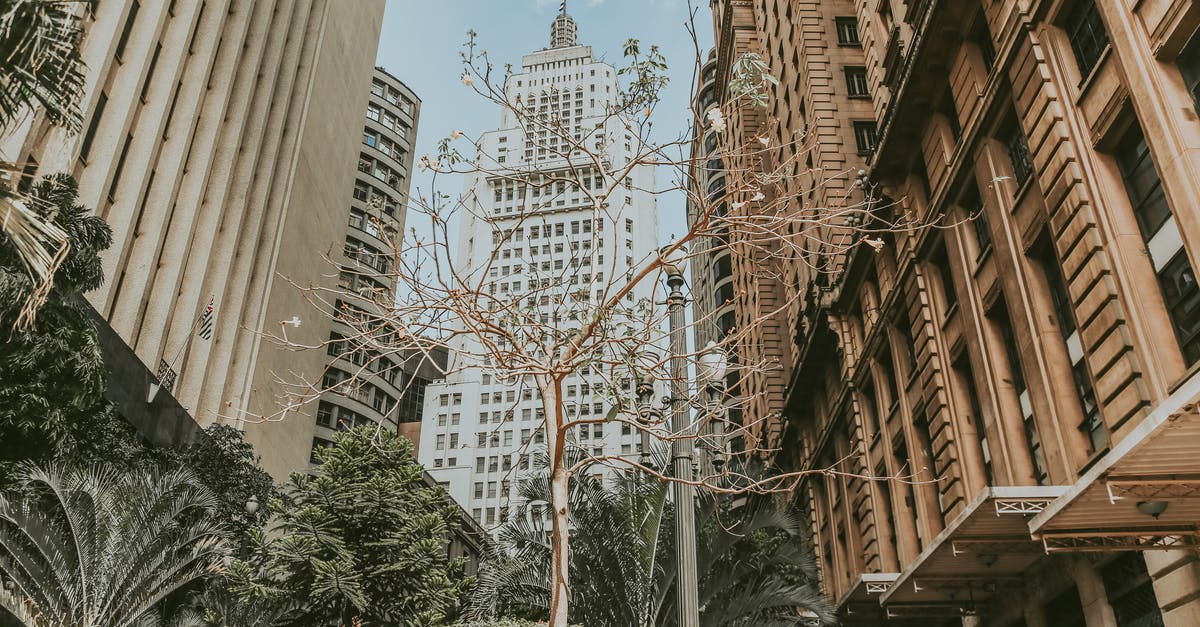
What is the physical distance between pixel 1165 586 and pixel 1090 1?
29.2ft

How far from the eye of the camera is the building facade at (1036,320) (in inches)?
460

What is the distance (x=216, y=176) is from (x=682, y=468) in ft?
119

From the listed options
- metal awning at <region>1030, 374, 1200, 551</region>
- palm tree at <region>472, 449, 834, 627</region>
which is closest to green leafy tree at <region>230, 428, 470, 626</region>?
palm tree at <region>472, 449, 834, 627</region>

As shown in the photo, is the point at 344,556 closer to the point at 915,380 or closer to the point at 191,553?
the point at 191,553

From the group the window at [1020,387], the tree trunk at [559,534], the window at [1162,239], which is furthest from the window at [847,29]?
the tree trunk at [559,534]

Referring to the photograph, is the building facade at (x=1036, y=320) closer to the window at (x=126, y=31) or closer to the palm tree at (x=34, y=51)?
the palm tree at (x=34, y=51)

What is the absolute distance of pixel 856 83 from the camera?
124 feet

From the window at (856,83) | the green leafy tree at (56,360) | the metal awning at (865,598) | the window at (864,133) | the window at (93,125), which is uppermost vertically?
the window at (856,83)

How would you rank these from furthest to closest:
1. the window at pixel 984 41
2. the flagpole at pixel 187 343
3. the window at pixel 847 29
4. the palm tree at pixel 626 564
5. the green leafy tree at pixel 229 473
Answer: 1. the window at pixel 847 29
2. the flagpole at pixel 187 343
3. the green leafy tree at pixel 229 473
4. the palm tree at pixel 626 564
5. the window at pixel 984 41

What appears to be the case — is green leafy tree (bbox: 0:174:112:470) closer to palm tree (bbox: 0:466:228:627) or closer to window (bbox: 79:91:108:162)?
palm tree (bbox: 0:466:228:627)

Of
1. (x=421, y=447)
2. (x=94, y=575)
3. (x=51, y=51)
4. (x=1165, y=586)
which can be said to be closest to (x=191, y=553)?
(x=94, y=575)

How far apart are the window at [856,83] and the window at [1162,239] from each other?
2491cm

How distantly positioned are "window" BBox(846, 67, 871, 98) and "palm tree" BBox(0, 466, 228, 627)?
2917 centimetres

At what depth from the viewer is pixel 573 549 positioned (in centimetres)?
1988
